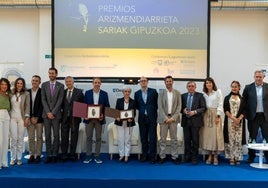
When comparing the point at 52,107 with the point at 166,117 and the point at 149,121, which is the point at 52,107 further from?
the point at 166,117

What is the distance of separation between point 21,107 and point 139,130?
2.00 metres

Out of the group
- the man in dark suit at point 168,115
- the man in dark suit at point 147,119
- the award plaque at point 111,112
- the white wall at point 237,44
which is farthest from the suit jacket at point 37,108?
the white wall at point 237,44

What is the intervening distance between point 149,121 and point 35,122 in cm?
189

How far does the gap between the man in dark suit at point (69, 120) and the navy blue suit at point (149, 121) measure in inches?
41.7

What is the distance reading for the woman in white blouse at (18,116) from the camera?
16.5 feet

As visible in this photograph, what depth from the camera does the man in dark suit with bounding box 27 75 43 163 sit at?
5242 millimetres

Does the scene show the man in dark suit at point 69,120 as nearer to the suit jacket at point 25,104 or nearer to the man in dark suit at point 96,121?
the man in dark suit at point 96,121

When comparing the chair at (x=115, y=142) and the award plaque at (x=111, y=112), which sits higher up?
the award plaque at (x=111, y=112)

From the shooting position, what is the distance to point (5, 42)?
8.51m

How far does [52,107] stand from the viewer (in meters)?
5.22

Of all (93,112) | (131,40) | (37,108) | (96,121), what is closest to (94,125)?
(96,121)

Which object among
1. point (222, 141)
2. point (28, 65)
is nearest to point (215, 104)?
point (222, 141)

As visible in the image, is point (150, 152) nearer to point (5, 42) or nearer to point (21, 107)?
point (21, 107)

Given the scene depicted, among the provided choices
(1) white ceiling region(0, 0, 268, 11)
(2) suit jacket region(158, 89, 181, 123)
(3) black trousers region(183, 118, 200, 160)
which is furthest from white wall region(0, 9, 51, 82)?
(3) black trousers region(183, 118, 200, 160)
